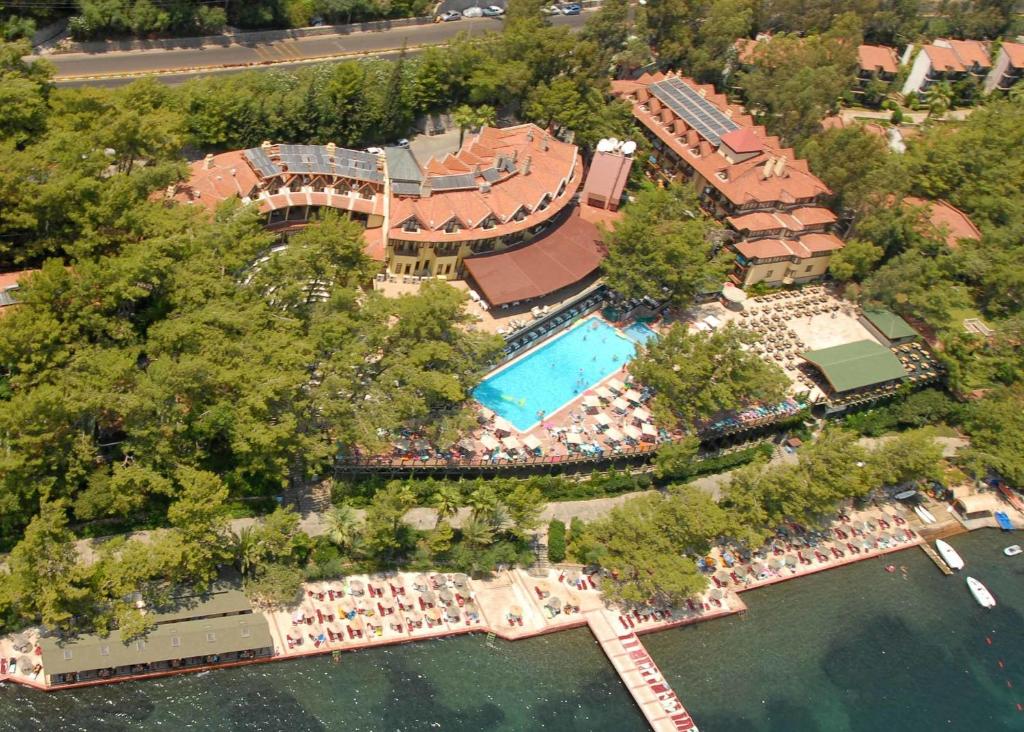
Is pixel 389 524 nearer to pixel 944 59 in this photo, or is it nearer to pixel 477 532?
pixel 477 532

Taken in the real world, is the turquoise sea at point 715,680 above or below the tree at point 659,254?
below

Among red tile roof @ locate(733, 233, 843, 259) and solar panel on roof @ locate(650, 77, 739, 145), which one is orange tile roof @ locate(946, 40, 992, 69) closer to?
solar panel on roof @ locate(650, 77, 739, 145)

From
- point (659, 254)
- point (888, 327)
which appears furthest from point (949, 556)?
point (659, 254)

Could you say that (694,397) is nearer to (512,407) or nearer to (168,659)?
(512,407)

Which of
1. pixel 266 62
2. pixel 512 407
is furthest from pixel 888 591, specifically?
pixel 266 62

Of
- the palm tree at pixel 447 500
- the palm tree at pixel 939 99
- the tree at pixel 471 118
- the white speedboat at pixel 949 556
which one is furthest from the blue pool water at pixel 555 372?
the palm tree at pixel 939 99

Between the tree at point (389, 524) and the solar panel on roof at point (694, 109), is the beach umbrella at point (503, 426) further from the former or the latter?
the solar panel on roof at point (694, 109)
